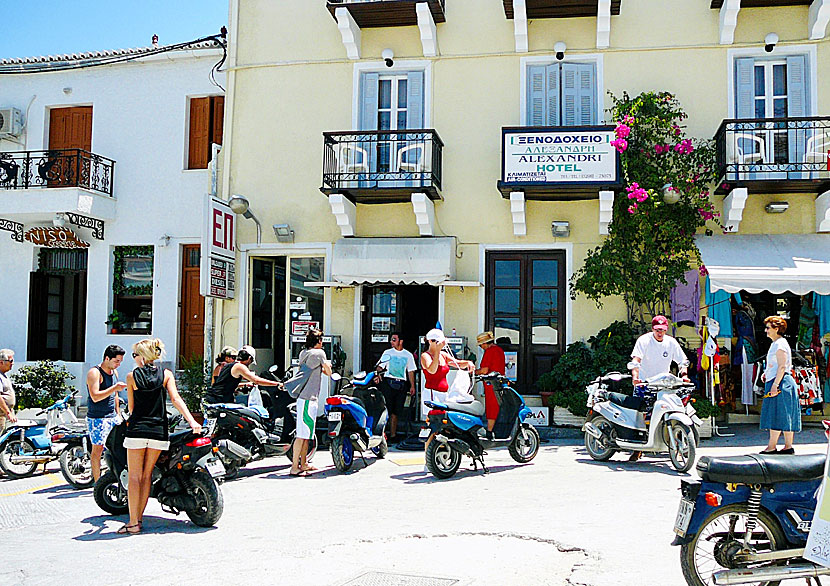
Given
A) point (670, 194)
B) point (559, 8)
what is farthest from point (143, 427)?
point (559, 8)

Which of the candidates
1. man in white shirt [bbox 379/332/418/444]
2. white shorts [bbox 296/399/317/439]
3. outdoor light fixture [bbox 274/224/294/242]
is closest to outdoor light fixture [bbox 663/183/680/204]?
man in white shirt [bbox 379/332/418/444]

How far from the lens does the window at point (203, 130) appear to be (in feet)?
55.4

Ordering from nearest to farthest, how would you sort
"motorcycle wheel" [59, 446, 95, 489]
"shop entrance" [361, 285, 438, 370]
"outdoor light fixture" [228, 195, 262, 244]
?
"motorcycle wheel" [59, 446, 95, 489], "outdoor light fixture" [228, 195, 262, 244], "shop entrance" [361, 285, 438, 370]

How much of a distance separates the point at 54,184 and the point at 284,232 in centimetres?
467

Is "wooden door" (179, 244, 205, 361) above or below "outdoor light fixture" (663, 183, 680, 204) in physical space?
below

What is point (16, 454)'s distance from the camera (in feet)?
34.6

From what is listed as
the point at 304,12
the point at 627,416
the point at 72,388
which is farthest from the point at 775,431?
the point at 72,388

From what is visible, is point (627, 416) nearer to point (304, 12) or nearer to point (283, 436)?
point (283, 436)

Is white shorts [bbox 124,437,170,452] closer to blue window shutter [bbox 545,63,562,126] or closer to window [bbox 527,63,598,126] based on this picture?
window [bbox 527,63,598,126]

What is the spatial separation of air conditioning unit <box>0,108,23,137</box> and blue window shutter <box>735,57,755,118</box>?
13.9m

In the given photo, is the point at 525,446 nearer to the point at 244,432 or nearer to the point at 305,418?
the point at 305,418

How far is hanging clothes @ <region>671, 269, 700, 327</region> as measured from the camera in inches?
548

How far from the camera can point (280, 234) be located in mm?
15430

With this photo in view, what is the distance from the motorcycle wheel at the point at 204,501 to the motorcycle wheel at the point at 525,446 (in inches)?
168
